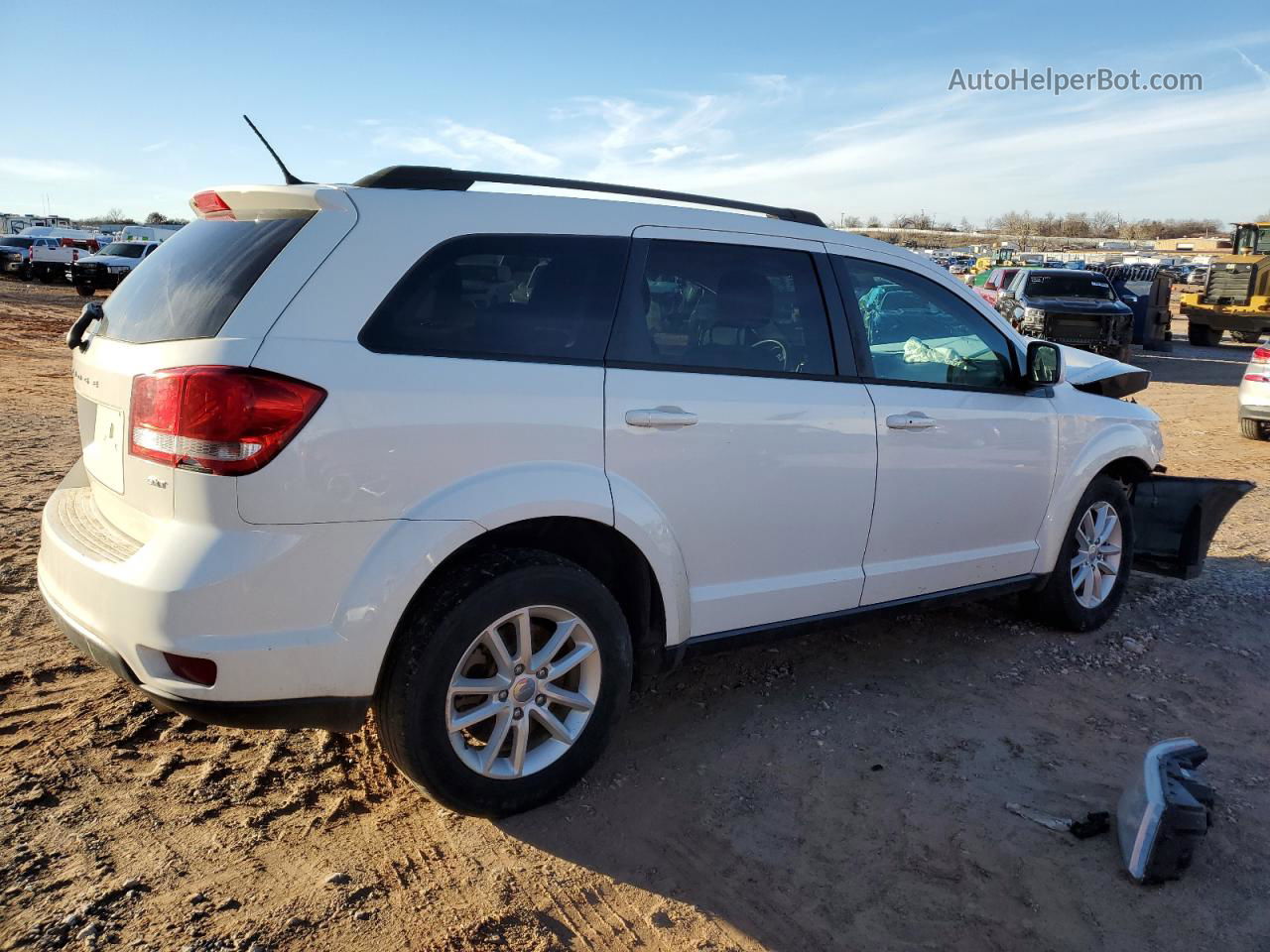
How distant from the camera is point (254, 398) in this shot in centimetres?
255

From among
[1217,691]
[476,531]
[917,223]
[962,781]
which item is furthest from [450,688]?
[917,223]

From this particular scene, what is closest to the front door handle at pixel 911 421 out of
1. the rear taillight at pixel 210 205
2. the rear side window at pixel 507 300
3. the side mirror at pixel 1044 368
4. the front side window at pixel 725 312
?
the front side window at pixel 725 312

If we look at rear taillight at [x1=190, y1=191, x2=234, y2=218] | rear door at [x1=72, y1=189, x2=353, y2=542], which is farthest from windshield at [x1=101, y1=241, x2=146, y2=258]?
rear door at [x1=72, y1=189, x2=353, y2=542]

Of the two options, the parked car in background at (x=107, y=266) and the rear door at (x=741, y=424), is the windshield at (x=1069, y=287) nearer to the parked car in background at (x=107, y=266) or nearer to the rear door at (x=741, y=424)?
the rear door at (x=741, y=424)

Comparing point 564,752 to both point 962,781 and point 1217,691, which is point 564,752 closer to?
point 962,781

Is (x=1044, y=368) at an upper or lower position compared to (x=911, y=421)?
upper

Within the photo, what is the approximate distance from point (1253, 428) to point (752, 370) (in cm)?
999

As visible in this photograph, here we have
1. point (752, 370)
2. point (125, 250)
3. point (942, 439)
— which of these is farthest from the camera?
point (125, 250)

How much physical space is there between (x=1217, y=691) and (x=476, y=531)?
351 cm

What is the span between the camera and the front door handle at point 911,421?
3.87 metres

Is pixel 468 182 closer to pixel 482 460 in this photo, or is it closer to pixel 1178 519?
pixel 482 460

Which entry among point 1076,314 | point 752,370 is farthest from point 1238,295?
point 752,370

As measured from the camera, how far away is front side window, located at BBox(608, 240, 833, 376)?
11.0 feet

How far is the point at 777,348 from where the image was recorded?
145 inches
